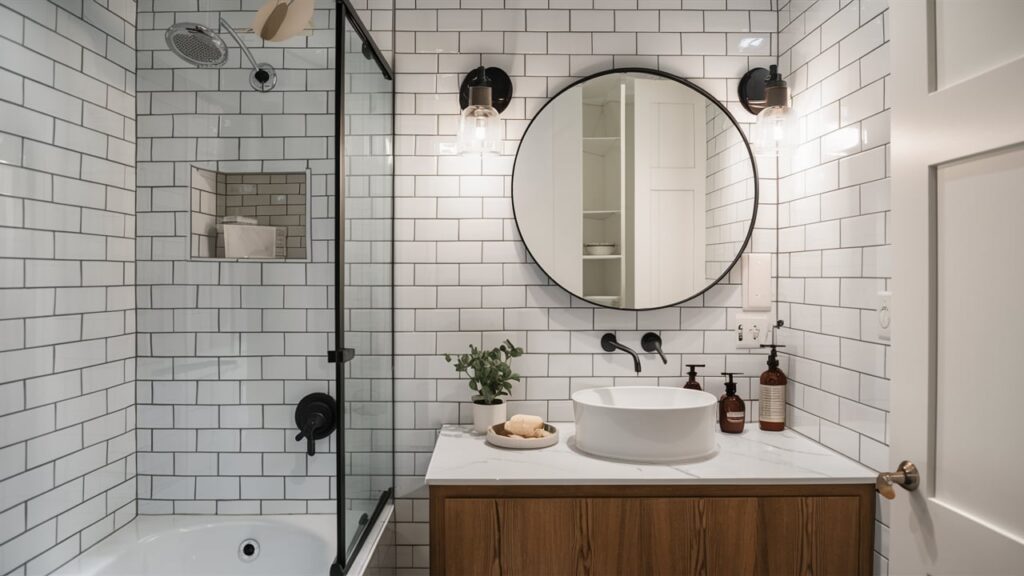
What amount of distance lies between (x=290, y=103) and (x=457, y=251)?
70 centimetres

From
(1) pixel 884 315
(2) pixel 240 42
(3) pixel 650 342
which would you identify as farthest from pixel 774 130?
(2) pixel 240 42

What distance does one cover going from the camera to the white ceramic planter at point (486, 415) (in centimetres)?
180

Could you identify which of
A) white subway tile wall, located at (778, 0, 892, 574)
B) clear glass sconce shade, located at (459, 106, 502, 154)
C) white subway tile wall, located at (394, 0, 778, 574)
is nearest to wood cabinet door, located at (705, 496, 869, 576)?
white subway tile wall, located at (778, 0, 892, 574)

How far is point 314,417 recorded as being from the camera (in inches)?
66.7

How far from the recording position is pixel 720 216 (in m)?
1.95

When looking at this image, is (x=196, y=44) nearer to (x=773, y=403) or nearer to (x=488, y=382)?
(x=488, y=382)

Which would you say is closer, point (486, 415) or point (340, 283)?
point (340, 283)

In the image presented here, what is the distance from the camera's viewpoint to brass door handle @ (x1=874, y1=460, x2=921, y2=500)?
1.16m

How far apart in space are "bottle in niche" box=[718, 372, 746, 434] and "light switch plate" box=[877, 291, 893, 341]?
0.48 metres

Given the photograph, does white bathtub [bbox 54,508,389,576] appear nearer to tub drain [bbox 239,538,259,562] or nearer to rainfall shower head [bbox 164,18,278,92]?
tub drain [bbox 239,538,259,562]

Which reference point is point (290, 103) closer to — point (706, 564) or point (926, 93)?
point (926, 93)

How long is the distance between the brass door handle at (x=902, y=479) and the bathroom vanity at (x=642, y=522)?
0.25 meters

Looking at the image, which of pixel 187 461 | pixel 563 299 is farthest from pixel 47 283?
pixel 563 299

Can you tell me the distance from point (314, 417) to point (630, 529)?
0.95m
